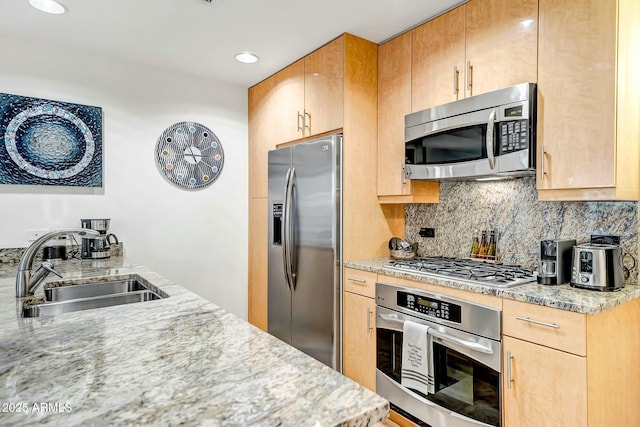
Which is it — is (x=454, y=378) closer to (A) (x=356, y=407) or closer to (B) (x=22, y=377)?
(A) (x=356, y=407)

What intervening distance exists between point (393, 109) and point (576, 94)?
1.11 metres

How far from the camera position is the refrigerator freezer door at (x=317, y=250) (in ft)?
8.27

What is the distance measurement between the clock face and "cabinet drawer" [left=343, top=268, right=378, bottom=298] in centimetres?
172

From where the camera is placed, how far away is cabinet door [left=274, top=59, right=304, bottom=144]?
2.94 meters

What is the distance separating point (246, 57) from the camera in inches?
115

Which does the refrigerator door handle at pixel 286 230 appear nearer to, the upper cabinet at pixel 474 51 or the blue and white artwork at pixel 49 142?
the upper cabinet at pixel 474 51

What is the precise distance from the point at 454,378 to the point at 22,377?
69.1 inches

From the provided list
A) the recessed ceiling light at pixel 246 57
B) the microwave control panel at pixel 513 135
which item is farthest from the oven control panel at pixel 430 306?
the recessed ceiling light at pixel 246 57

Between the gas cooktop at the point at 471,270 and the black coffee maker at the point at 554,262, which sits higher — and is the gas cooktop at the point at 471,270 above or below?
below

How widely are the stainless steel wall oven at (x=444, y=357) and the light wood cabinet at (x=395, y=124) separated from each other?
2.28ft

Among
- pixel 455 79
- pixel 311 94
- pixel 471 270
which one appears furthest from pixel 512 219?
pixel 311 94

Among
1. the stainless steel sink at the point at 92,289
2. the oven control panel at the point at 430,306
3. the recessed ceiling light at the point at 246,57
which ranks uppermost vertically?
the recessed ceiling light at the point at 246,57

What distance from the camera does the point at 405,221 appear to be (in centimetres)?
290

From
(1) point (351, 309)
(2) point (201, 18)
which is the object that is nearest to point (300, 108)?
(2) point (201, 18)
